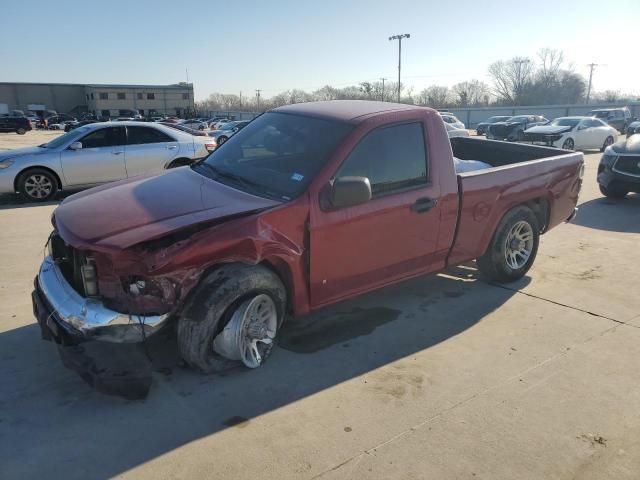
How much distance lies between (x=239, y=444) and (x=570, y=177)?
4799 millimetres

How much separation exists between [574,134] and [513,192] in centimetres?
1741

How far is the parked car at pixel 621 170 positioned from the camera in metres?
9.55

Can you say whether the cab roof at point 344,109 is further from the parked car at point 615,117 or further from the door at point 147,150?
the parked car at point 615,117

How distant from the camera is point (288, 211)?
355cm

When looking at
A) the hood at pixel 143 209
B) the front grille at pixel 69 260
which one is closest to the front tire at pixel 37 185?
the hood at pixel 143 209

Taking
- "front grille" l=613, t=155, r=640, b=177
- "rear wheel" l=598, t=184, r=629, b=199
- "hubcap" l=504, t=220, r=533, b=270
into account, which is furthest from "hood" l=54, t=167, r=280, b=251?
"rear wheel" l=598, t=184, r=629, b=199

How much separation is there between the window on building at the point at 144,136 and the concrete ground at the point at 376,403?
20.3 ft

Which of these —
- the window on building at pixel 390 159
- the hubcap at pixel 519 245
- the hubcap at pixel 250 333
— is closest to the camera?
the hubcap at pixel 250 333

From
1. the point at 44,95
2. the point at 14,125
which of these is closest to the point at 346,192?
the point at 14,125

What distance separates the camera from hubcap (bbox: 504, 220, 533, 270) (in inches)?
210

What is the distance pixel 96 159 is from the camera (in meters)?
10.0

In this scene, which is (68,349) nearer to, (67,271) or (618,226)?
(67,271)

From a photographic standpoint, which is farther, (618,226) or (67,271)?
(618,226)

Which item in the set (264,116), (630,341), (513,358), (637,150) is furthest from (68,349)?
(637,150)
